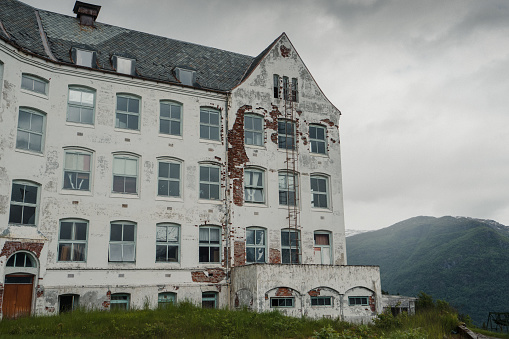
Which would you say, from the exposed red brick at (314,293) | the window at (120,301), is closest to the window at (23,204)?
the window at (120,301)

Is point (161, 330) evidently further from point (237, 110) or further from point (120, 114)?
point (237, 110)

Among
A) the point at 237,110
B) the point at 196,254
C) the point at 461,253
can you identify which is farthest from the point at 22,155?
the point at 461,253

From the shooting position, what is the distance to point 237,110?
88.9 feet

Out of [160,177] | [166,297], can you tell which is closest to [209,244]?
[166,297]

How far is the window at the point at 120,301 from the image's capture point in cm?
2206

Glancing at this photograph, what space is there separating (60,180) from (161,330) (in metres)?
9.62

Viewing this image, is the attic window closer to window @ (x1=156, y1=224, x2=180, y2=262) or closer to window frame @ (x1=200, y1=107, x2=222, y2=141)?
window frame @ (x1=200, y1=107, x2=222, y2=141)

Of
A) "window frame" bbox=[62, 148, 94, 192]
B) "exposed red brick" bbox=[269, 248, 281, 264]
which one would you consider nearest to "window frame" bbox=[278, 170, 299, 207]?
"exposed red brick" bbox=[269, 248, 281, 264]

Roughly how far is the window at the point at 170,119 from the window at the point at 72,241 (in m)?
6.32

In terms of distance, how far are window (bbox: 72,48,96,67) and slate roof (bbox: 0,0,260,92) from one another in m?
0.33

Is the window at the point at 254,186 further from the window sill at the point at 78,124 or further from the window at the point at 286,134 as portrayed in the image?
the window sill at the point at 78,124

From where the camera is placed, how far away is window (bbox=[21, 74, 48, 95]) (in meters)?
21.8

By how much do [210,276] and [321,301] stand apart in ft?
18.5

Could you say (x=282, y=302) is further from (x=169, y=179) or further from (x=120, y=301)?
(x=169, y=179)
